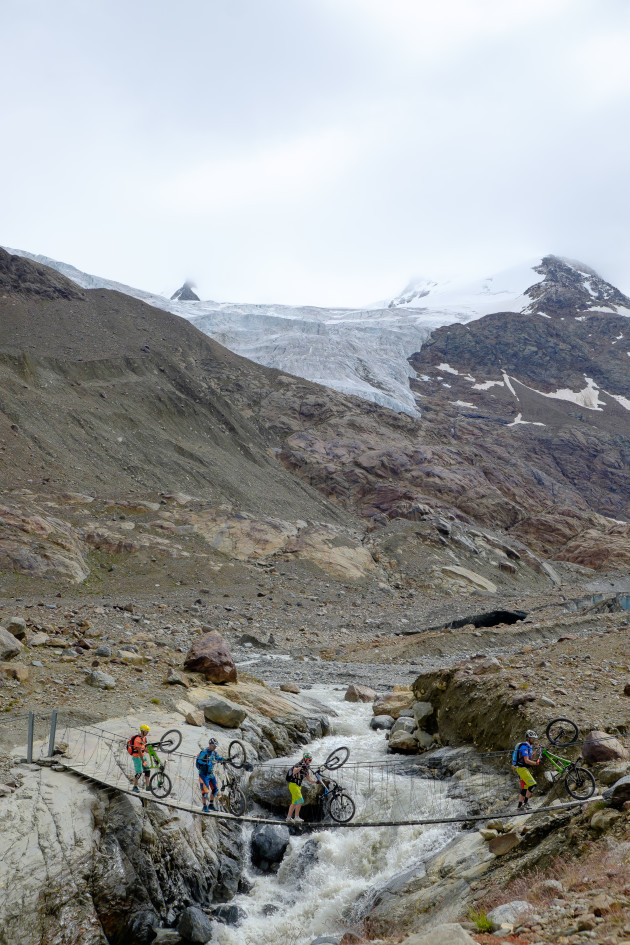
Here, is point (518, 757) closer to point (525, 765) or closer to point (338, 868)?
point (525, 765)

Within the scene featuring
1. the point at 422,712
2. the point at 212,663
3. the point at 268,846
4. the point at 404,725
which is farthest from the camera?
the point at 212,663

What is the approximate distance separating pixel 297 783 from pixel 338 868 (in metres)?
1.59

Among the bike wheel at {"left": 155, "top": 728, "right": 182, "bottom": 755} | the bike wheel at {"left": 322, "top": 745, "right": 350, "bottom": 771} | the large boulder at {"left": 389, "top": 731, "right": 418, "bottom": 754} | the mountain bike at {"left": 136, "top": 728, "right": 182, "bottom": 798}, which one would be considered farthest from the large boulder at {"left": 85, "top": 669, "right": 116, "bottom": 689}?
the large boulder at {"left": 389, "top": 731, "right": 418, "bottom": 754}

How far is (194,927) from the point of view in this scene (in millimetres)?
9266

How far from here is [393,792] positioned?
1277 cm

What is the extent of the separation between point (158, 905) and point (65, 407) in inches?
1762

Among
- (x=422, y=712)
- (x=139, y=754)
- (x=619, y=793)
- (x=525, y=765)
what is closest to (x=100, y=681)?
(x=139, y=754)

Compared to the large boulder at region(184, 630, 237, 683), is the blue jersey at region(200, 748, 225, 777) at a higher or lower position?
higher

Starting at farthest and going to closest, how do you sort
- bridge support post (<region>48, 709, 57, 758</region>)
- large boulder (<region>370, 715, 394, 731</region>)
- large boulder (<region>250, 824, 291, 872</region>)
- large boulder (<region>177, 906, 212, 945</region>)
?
1. large boulder (<region>370, 715, 394, 731</region>)
2. large boulder (<region>250, 824, 291, 872</region>)
3. bridge support post (<region>48, 709, 57, 758</region>)
4. large boulder (<region>177, 906, 212, 945</region>)

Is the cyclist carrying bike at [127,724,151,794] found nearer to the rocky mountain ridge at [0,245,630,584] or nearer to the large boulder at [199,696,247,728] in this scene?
the large boulder at [199,696,247,728]

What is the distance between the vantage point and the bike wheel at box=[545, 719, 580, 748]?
10672 mm

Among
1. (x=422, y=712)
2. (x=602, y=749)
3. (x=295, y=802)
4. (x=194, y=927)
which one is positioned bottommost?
(x=194, y=927)

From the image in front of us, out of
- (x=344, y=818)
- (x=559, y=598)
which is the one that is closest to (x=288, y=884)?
(x=344, y=818)

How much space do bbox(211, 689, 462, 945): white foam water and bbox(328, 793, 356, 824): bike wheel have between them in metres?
0.23
